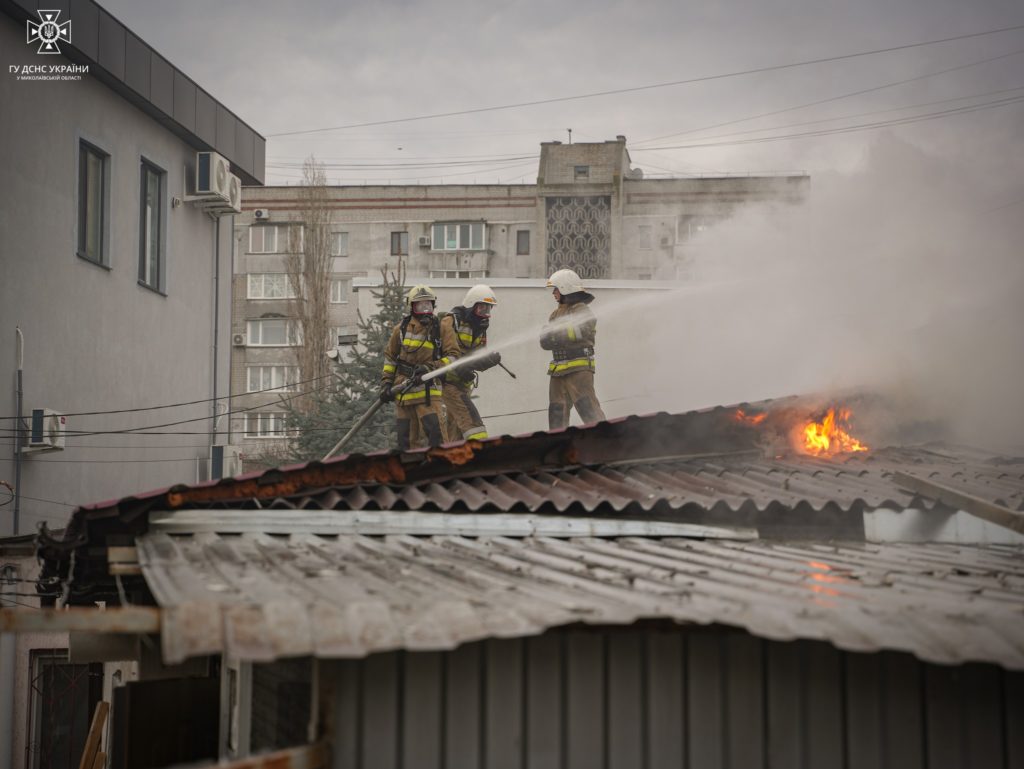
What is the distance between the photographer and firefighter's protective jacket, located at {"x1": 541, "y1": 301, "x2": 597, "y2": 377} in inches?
508

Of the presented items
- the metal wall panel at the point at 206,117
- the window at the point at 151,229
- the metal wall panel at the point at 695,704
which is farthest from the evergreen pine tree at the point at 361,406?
the metal wall panel at the point at 695,704

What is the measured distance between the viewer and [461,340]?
13.1m

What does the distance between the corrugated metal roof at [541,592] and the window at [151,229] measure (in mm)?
13241

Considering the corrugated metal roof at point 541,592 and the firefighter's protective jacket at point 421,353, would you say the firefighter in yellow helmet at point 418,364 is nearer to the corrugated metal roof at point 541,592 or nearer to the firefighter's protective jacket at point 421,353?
the firefighter's protective jacket at point 421,353

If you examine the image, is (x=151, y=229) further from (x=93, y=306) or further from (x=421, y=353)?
(x=421, y=353)

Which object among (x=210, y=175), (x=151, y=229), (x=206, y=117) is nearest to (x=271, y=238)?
(x=206, y=117)

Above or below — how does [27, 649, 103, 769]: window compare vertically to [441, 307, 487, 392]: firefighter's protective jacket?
below

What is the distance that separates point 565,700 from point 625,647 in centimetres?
36

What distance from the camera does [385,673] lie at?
16.2 ft

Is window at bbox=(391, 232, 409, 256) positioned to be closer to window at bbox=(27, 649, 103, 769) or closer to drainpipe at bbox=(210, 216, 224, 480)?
drainpipe at bbox=(210, 216, 224, 480)

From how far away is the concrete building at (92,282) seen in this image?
1540cm

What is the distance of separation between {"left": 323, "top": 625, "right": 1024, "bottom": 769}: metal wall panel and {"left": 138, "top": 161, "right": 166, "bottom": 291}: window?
601 inches

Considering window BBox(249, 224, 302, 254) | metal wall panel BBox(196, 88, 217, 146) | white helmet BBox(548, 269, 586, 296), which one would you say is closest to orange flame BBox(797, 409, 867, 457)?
white helmet BBox(548, 269, 586, 296)

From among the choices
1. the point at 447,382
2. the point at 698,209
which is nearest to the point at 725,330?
the point at 447,382
